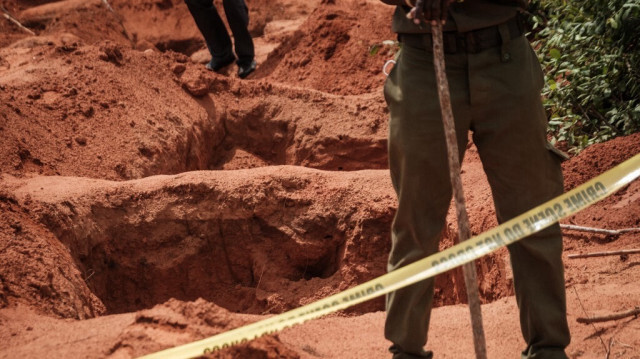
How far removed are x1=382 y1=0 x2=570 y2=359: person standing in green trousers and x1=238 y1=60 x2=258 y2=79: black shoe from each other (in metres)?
6.74

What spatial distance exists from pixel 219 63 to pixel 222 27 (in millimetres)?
451

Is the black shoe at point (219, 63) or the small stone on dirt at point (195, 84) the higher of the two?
the small stone on dirt at point (195, 84)

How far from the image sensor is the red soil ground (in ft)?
13.2

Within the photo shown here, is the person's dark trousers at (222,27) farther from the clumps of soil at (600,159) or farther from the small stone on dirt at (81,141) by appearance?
the clumps of soil at (600,159)

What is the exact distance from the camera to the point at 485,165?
129 inches

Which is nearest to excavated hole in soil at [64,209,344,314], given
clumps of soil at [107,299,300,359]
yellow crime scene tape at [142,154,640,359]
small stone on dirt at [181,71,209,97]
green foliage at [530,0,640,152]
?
clumps of soil at [107,299,300,359]

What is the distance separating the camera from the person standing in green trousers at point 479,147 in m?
3.12

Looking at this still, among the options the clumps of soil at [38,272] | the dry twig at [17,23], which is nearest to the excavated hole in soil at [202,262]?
the clumps of soil at [38,272]

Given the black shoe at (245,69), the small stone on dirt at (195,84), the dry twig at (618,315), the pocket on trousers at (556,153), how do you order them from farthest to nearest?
the black shoe at (245,69) → the small stone on dirt at (195,84) → the dry twig at (618,315) → the pocket on trousers at (556,153)

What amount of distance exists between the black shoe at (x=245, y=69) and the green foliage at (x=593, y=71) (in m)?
3.58

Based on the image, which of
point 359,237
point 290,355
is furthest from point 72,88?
point 290,355

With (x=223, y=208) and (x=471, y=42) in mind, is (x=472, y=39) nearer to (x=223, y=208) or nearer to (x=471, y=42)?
(x=471, y=42)

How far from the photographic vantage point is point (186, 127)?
26.3 ft

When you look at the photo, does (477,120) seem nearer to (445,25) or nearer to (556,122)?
(445,25)
